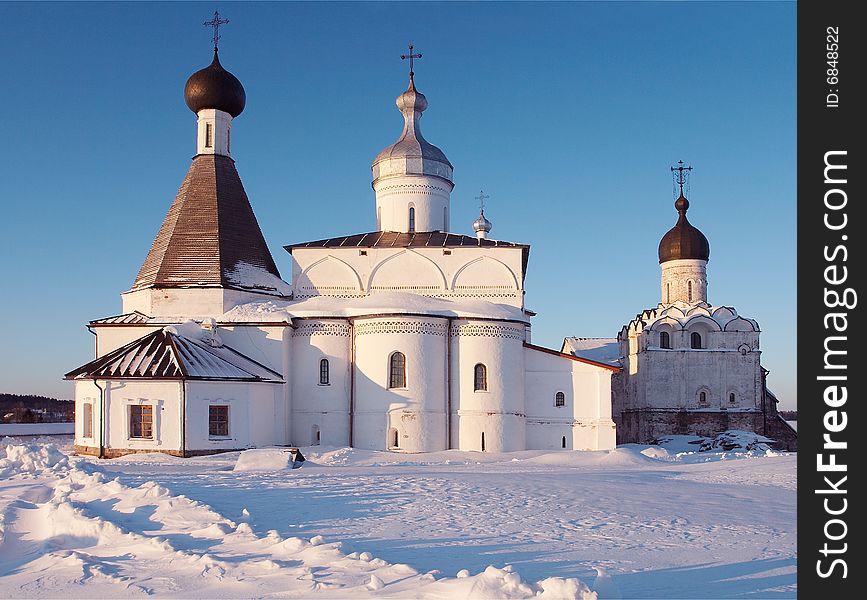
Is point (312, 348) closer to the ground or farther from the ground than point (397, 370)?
farther from the ground

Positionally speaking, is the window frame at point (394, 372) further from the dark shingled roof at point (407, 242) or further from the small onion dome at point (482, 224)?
the small onion dome at point (482, 224)

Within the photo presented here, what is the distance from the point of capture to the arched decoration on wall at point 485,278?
2147cm

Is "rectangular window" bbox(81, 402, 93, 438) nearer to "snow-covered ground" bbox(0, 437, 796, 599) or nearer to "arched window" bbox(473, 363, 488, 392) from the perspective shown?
"snow-covered ground" bbox(0, 437, 796, 599)

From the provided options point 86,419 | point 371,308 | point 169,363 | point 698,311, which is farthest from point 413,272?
point 698,311

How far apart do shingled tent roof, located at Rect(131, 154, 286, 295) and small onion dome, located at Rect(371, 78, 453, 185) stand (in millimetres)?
4142

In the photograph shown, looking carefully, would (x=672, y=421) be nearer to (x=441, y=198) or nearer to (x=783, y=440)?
(x=783, y=440)

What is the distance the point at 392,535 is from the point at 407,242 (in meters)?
15.0

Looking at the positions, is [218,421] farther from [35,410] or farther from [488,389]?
[35,410]

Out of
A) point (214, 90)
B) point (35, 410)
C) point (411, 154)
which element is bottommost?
point (35, 410)

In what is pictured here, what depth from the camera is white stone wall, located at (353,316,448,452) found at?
1944cm

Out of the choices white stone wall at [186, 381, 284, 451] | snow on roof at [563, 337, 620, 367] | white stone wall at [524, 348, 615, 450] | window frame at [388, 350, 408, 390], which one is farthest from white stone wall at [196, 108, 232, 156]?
snow on roof at [563, 337, 620, 367]

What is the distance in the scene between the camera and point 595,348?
34375 millimetres
